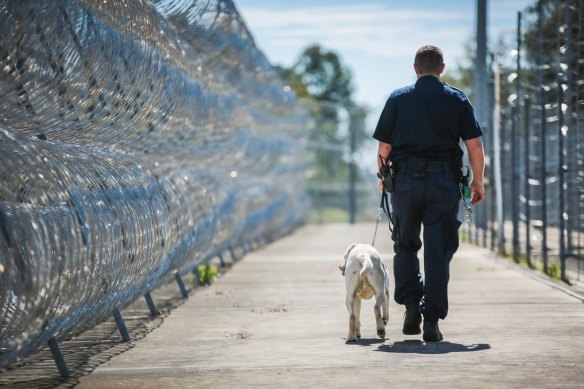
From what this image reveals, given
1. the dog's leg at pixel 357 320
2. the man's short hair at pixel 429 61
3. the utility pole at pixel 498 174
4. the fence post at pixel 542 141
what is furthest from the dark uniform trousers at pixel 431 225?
the utility pole at pixel 498 174

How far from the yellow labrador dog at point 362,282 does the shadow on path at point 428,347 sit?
0.29m

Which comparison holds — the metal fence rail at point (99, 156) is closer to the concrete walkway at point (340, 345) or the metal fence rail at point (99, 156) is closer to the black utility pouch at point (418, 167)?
the concrete walkway at point (340, 345)

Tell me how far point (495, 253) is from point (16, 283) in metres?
15.6

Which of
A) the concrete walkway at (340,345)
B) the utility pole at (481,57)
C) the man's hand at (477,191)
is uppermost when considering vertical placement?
the utility pole at (481,57)

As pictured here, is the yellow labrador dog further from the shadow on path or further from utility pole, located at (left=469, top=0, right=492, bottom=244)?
utility pole, located at (left=469, top=0, right=492, bottom=244)

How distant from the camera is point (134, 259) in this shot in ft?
33.5

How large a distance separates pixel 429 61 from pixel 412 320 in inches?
71.0

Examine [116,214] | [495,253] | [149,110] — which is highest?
[149,110]

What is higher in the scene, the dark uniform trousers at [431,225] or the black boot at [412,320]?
the dark uniform trousers at [431,225]

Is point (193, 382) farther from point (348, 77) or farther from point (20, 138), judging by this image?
point (348, 77)

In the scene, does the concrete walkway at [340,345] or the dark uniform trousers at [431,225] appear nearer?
the concrete walkway at [340,345]

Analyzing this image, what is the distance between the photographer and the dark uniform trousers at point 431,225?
32.7 ft

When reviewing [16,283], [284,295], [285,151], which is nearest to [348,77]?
[285,151]

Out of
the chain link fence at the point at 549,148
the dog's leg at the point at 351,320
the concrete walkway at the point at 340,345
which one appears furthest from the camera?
the chain link fence at the point at 549,148
